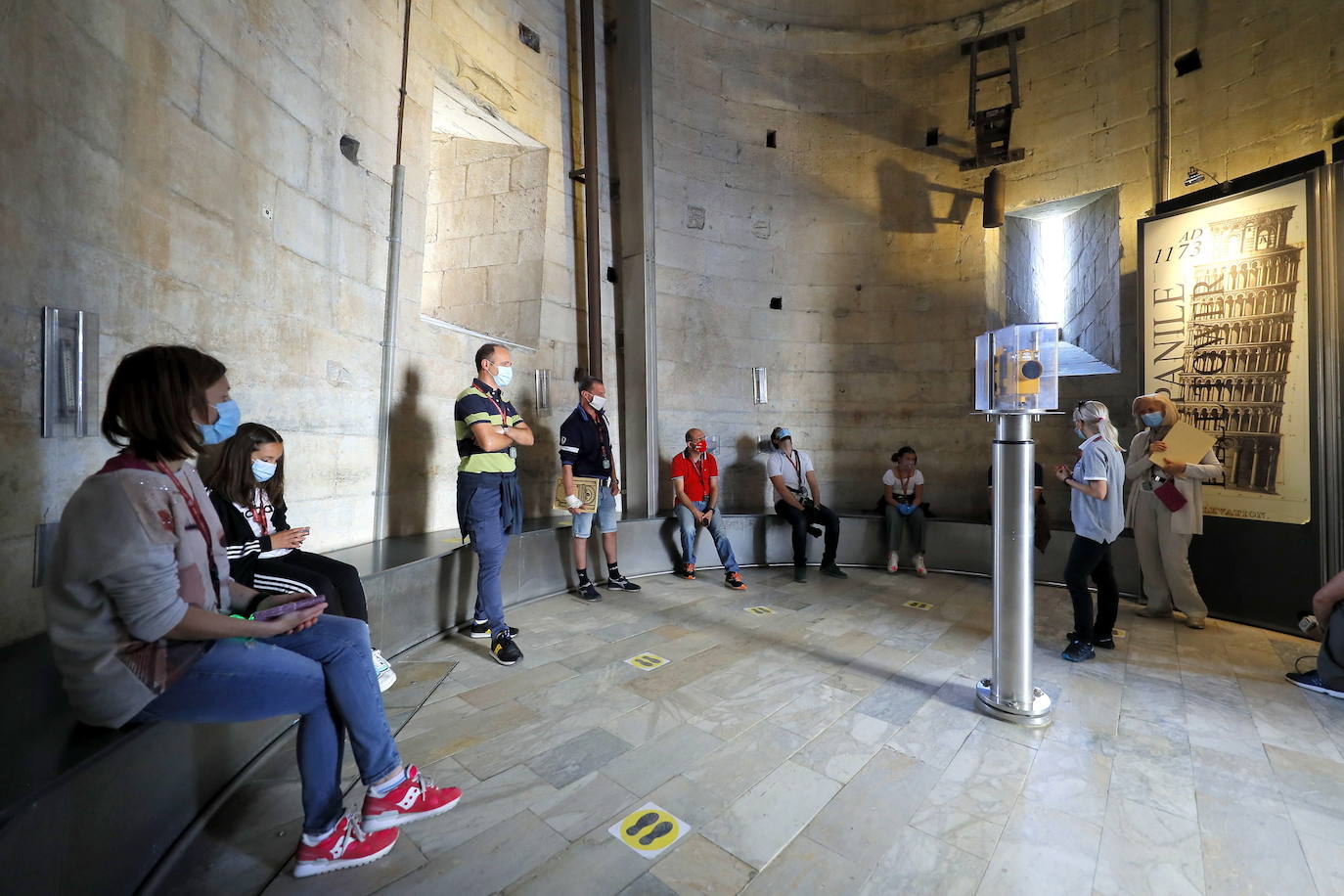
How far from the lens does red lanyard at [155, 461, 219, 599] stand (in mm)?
1391

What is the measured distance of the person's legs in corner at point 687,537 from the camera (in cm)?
506

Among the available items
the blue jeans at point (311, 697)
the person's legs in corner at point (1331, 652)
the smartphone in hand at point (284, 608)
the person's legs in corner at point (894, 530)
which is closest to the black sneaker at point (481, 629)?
the blue jeans at point (311, 697)

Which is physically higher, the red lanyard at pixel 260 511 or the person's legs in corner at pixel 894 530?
the red lanyard at pixel 260 511

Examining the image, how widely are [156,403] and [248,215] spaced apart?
1.79 metres

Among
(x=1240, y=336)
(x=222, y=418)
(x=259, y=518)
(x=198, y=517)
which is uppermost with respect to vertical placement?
(x=1240, y=336)

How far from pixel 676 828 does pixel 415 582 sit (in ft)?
6.85

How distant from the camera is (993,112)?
221 inches

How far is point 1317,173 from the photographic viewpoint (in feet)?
11.8

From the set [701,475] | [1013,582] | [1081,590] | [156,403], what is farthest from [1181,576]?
[156,403]

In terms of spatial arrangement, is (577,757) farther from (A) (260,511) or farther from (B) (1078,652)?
(B) (1078,652)

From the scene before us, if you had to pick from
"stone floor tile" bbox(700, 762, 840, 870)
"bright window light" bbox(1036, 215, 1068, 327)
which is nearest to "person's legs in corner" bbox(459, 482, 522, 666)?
"stone floor tile" bbox(700, 762, 840, 870)

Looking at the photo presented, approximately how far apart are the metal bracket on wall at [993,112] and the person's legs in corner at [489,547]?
19.3 ft

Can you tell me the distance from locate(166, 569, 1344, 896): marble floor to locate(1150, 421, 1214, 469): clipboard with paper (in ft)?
3.71

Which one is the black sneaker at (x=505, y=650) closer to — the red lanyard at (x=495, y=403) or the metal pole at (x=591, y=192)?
the red lanyard at (x=495, y=403)
